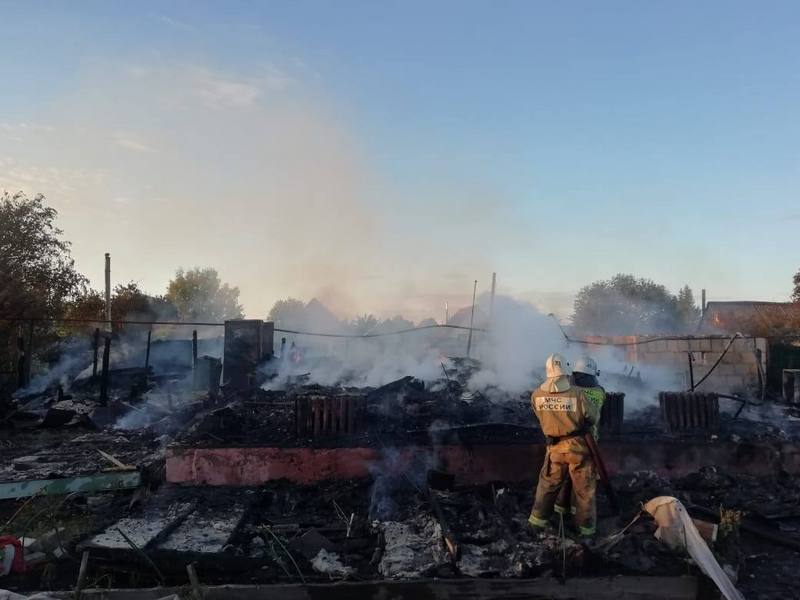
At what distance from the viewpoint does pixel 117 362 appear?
2106cm

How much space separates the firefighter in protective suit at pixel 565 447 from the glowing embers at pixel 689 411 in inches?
152

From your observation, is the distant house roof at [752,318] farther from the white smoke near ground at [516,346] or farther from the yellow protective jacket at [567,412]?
the yellow protective jacket at [567,412]

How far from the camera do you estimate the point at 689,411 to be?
29.8 ft

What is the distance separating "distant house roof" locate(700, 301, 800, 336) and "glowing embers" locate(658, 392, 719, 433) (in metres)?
21.7

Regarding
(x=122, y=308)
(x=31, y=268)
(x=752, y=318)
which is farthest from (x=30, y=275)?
(x=752, y=318)

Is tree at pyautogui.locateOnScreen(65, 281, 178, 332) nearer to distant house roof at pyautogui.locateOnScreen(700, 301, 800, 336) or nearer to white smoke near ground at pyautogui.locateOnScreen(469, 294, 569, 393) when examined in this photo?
white smoke near ground at pyautogui.locateOnScreen(469, 294, 569, 393)

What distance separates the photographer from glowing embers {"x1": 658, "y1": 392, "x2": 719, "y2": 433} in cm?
908

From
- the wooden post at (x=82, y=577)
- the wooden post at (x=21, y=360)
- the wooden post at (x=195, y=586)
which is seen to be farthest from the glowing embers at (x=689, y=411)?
the wooden post at (x=21, y=360)

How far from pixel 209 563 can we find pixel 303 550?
91 cm

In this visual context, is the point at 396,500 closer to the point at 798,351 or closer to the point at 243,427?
the point at 243,427

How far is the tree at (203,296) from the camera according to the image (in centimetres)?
5812

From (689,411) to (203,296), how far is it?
59196 mm

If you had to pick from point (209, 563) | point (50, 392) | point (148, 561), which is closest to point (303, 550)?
point (209, 563)

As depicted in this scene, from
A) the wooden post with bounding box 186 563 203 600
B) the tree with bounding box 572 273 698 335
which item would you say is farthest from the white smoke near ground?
the tree with bounding box 572 273 698 335
